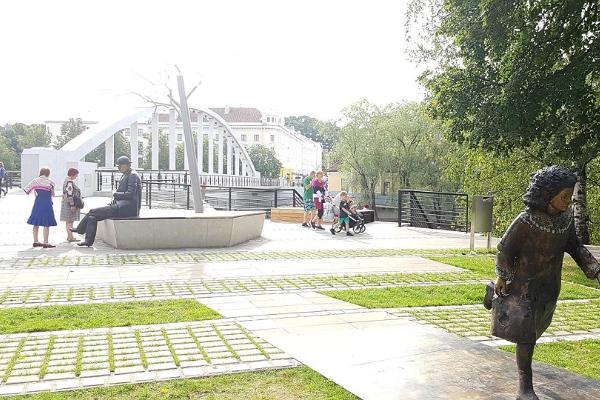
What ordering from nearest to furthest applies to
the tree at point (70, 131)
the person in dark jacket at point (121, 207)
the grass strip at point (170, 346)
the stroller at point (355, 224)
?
the grass strip at point (170, 346)
the person in dark jacket at point (121, 207)
the stroller at point (355, 224)
the tree at point (70, 131)

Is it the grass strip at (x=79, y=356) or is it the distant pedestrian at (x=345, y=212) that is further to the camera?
the distant pedestrian at (x=345, y=212)

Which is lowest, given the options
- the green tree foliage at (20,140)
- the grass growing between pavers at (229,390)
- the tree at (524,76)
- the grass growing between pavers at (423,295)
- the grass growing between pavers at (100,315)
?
the grass growing between pavers at (423,295)

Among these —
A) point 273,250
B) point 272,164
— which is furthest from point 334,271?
point 272,164

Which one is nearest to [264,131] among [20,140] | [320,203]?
[20,140]

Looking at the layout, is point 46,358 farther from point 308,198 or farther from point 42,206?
point 308,198

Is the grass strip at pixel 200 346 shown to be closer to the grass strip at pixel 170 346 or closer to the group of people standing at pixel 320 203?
the grass strip at pixel 170 346

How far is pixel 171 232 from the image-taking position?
1270cm

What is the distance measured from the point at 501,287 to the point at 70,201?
11507mm

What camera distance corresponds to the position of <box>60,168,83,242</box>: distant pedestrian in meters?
13.3

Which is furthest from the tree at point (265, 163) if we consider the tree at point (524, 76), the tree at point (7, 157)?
the tree at point (524, 76)

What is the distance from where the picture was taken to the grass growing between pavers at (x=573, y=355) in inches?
187

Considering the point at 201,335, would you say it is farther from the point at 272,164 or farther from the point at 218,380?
the point at 272,164

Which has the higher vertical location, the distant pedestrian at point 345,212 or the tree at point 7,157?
the tree at point 7,157

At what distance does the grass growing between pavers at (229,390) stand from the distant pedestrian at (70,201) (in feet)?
32.9
